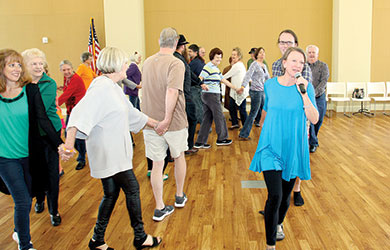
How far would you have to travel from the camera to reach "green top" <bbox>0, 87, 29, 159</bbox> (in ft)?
8.74

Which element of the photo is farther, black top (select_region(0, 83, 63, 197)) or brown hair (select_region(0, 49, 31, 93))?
black top (select_region(0, 83, 63, 197))

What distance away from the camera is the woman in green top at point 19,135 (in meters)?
2.66

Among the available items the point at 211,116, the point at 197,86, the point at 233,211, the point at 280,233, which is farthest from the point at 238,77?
the point at 280,233

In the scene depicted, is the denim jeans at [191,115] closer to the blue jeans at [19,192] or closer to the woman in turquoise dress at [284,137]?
the woman in turquoise dress at [284,137]

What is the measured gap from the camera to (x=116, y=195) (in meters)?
2.76

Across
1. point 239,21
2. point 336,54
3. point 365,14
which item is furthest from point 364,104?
point 239,21

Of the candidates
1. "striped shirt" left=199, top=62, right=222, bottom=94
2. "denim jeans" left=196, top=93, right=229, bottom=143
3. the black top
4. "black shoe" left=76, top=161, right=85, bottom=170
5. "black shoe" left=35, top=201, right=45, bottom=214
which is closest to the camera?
the black top

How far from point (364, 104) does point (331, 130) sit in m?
2.92

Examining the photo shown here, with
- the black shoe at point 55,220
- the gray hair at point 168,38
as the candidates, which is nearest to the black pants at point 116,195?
the black shoe at point 55,220

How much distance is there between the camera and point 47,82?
10.5ft

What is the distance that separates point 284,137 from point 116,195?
50.8 inches

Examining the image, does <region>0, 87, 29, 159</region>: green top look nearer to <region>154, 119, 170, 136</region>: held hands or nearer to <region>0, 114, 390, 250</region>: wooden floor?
<region>0, 114, 390, 250</region>: wooden floor

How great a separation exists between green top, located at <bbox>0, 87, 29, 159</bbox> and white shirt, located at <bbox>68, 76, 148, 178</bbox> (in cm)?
57

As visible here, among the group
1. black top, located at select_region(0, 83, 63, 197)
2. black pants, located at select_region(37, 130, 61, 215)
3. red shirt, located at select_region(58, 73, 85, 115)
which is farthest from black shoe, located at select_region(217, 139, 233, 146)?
black top, located at select_region(0, 83, 63, 197)
